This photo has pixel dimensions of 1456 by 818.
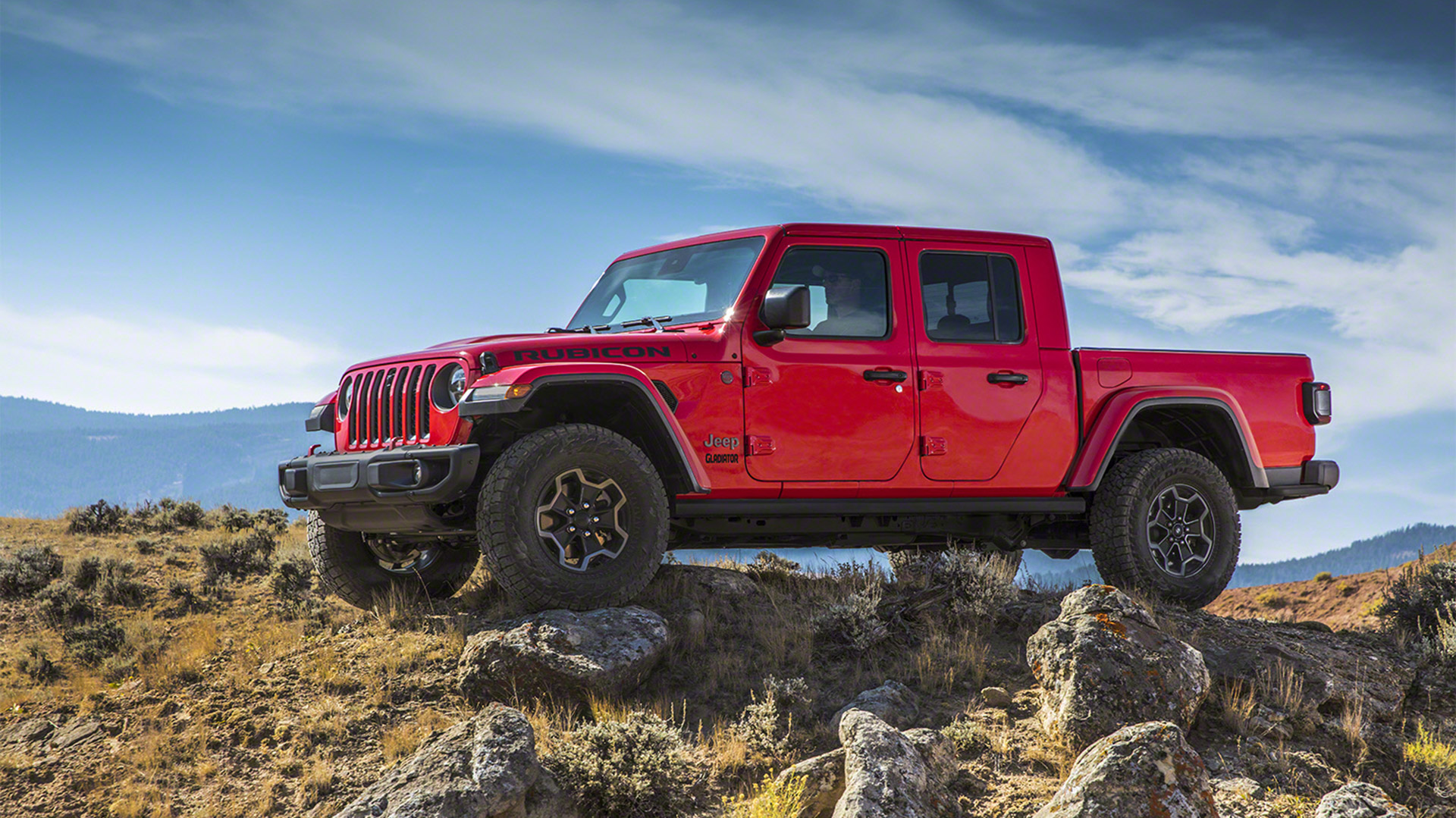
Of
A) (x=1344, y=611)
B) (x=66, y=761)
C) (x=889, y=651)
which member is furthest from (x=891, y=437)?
(x=1344, y=611)

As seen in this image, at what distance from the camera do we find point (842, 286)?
7422mm

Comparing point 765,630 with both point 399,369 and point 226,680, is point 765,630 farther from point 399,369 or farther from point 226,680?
point 226,680

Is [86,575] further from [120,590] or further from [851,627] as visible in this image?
[851,627]

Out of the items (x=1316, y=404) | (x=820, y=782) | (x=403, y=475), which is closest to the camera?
(x=820, y=782)

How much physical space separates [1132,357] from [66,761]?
7413 millimetres

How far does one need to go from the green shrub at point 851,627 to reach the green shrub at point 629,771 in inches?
66.1

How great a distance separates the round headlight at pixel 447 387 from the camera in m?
6.66

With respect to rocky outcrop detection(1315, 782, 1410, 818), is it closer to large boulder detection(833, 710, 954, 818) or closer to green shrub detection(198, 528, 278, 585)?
large boulder detection(833, 710, 954, 818)

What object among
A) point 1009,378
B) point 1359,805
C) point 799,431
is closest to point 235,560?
point 799,431

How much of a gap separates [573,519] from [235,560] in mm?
6206

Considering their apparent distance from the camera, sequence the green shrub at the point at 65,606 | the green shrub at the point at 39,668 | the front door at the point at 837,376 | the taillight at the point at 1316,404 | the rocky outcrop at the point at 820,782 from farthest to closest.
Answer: the green shrub at the point at 65,606 < the taillight at the point at 1316,404 < the green shrub at the point at 39,668 < the front door at the point at 837,376 < the rocky outcrop at the point at 820,782

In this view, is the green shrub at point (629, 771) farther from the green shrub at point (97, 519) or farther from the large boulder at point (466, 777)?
the green shrub at point (97, 519)

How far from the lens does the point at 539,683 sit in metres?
6.24

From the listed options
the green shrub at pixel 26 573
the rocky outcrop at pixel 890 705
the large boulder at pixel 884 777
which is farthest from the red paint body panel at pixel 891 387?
the green shrub at pixel 26 573
